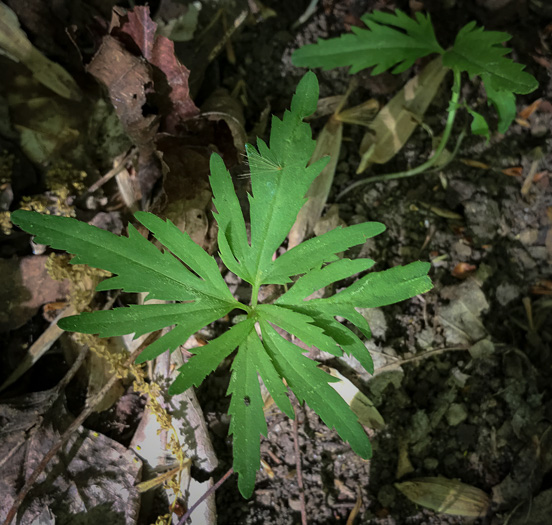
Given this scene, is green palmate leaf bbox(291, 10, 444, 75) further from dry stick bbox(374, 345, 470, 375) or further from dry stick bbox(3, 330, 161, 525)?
dry stick bbox(3, 330, 161, 525)

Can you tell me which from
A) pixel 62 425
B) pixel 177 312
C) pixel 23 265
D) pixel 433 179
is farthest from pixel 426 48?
pixel 62 425

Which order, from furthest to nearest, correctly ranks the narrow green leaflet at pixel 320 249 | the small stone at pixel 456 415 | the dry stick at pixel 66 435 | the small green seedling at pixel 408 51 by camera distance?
the small green seedling at pixel 408 51
the small stone at pixel 456 415
the dry stick at pixel 66 435
the narrow green leaflet at pixel 320 249

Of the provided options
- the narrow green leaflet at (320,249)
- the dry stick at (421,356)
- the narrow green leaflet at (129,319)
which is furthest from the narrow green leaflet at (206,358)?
the dry stick at (421,356)

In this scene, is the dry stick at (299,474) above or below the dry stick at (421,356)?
below

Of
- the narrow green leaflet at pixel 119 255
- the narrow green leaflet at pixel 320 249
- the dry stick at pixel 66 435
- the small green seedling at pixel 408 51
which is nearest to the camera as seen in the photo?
the narrow green leaflet at pixel 119 255

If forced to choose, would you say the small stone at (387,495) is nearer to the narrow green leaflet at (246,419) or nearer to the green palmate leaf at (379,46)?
the narrow green leaflet at (246,419)

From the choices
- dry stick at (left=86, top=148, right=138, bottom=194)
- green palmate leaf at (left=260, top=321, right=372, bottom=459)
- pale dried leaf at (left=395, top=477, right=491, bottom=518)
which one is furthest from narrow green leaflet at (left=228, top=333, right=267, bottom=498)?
dry stick at (left=86, top=148, right=138, bottom=194)

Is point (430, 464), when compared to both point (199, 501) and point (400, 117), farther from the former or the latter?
point (400, 117)
